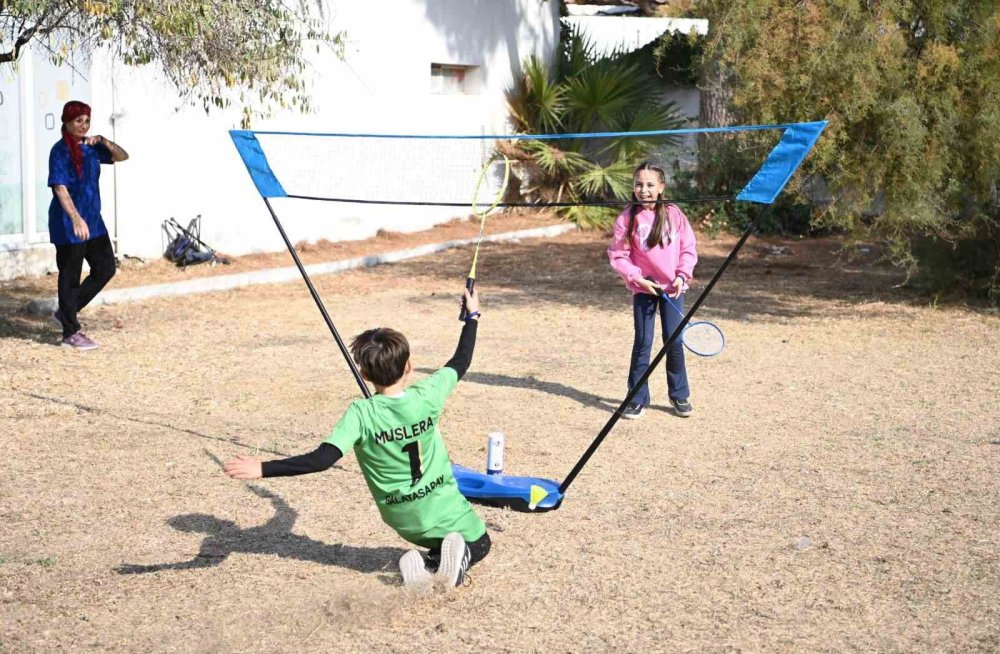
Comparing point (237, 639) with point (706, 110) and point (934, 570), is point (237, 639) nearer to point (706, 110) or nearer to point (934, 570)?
point (934, 570)

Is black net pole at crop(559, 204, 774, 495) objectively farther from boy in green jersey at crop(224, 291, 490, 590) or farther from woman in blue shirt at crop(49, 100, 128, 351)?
woman in blue shirt at crop(49, 100, 128, 351)

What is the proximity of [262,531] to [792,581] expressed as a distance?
239 cm

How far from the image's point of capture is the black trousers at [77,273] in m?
9.15

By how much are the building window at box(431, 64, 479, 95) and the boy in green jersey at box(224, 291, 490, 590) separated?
47.1ft

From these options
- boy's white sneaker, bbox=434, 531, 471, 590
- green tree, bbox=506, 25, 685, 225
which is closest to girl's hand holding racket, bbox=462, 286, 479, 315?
boy's white sneaker, bbox=434, 531, 471, 590

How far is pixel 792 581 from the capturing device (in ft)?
16.0

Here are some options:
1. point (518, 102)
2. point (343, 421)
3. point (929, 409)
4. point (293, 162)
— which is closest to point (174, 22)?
point (343, 421)

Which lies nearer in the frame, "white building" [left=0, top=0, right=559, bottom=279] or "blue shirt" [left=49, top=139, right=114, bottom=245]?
"blue shirt" [left=49, top=139, right=114, bottom=245]

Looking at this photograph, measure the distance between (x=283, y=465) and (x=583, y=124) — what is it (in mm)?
16027

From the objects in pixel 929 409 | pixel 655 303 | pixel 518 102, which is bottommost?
pixel 929 409

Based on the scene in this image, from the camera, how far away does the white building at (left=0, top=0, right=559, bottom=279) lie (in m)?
12.4

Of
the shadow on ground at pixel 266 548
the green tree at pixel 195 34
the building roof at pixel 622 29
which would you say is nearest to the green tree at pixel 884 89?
the green tree at pixel 195 34

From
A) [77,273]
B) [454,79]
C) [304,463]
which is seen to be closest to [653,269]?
[304,463]

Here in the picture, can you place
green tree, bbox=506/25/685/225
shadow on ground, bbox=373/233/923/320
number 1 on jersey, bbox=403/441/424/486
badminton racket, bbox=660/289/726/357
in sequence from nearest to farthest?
number 1 on jersey, bbox=403/441/424/486
badminton racket, bbox=660/289/726/357
shadow on ground, bbox=373/233/923/320
green tree, bbox=506/25/685/225
